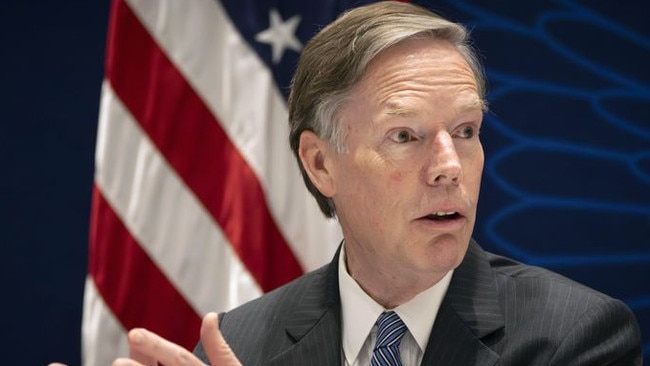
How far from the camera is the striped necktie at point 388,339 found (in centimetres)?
209

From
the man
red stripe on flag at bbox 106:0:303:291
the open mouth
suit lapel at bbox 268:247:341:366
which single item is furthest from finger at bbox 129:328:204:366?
red stripe on flag at bbox 106:0:303:291

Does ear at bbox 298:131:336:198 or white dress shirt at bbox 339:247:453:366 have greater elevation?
ear at bbox 298:131:336:198

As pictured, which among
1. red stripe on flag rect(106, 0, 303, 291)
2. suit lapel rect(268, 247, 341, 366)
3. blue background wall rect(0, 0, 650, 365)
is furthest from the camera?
red stripe on flag rect(106, 0, 303, 291)

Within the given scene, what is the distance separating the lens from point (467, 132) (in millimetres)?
2133

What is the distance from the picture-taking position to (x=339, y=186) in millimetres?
2262

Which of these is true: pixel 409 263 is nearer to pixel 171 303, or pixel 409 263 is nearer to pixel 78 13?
pixel 171 303

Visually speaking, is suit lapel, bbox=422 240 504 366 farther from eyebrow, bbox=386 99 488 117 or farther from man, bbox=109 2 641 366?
eyebrow, bbox=386 99 488 117

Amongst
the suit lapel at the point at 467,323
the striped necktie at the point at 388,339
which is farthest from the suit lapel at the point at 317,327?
the suit lapel at the point at 467,323

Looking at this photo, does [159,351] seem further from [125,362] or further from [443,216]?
[443,216]

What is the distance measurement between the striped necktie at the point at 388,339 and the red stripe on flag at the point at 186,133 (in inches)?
54.0

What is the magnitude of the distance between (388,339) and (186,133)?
5.34 feet

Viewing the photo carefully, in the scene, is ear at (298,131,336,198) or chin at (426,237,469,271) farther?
ear at (298,131,336,198)

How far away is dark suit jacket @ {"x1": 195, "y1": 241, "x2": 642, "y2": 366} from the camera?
1.99m

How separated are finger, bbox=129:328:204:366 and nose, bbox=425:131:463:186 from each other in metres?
0.65
